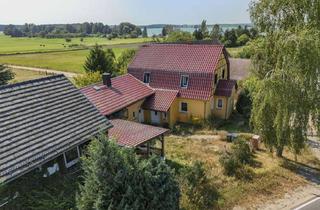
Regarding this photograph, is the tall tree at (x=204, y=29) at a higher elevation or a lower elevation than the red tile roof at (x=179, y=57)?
higher

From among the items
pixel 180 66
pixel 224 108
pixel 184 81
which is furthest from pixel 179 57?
pixel 224 108

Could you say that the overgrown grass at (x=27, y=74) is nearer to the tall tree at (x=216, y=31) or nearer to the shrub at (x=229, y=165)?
the shrub at (x=229, y=165)

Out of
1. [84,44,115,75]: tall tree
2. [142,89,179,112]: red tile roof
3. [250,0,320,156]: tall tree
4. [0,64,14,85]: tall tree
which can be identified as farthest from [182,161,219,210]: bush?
[0,64,14,85]: tall tree

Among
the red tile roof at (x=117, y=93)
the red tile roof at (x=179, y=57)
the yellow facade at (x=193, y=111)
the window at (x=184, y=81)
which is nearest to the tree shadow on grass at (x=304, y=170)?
the yellow facade at (x=193, y=111)

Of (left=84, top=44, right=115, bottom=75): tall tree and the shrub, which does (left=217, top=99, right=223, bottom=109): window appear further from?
(left=84, top=44, right=115, bottom=75): tall tree

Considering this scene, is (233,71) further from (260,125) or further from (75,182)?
(75,182)

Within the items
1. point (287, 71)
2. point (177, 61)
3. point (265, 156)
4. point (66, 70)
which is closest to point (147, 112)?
point (177, 61)

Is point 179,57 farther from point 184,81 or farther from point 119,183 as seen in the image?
point 119,183
